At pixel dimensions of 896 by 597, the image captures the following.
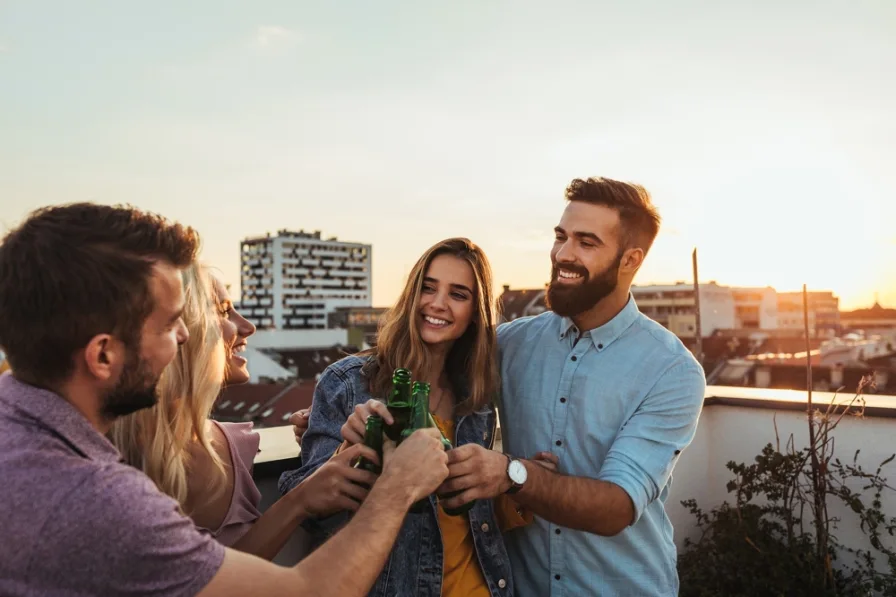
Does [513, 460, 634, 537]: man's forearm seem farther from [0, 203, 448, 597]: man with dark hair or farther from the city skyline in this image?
the city skyline

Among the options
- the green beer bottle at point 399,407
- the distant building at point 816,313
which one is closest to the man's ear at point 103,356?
the green beer bottle at point 399,407

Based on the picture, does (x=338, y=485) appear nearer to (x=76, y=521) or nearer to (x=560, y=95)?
(x=76, y=521)

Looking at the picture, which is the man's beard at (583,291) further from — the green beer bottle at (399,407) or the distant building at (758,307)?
the distant building at (758,307)

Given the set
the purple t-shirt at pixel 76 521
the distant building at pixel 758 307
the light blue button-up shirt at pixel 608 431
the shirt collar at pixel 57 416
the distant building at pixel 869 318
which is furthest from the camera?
the distant building at pixel 869 318

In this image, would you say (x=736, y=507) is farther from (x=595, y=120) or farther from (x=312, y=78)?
(x=312, y=78)

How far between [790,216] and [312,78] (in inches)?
349

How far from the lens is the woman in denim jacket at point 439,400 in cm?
209

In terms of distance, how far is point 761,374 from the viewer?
24.5 metres

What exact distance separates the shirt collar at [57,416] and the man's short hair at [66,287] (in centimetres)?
4

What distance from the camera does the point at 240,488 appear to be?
6.73 feet

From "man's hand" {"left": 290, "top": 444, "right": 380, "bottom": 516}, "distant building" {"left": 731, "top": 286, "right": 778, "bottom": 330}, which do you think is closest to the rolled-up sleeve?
"man's hand" {"left": 290, "top": 444, "right": 380, "bottom": 516}

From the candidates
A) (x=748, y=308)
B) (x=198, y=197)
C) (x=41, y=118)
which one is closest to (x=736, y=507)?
(x=41, y=118)

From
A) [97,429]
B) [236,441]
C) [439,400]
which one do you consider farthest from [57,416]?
[439,400]

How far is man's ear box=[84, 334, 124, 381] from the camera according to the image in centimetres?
122
